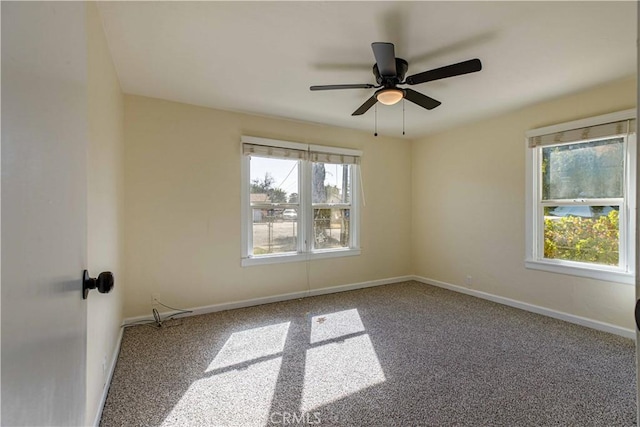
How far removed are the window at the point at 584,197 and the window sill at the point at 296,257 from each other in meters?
2.33

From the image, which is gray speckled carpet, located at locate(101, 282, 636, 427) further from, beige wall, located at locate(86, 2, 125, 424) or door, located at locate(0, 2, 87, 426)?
door, located at locate(0, 2, 87, 426)

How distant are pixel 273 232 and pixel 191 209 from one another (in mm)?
1069

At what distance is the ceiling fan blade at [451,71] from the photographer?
1956 mm

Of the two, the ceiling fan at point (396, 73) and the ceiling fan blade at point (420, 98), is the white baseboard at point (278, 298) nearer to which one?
the ceiling fan at point (396, 73)

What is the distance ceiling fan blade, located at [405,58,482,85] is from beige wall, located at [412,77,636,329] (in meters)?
A: 2.00

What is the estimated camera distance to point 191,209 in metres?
3.39

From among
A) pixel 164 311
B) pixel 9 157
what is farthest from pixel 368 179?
pixel 9 157

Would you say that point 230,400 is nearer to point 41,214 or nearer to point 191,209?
point 41,214

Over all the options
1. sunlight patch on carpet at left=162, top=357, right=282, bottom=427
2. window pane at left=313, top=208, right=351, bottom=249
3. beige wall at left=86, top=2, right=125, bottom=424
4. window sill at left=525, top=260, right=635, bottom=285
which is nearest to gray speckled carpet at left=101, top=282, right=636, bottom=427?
sunlight patch on carpet at left=162, top=357, right=282, bottom=427

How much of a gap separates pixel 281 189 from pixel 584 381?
3420mm

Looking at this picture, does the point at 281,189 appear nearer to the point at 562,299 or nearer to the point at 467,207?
the point at 467,207

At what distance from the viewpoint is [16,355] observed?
42cm

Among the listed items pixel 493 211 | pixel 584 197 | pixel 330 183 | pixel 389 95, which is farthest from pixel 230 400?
pixel 584 197

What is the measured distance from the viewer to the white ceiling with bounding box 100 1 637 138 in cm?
185
